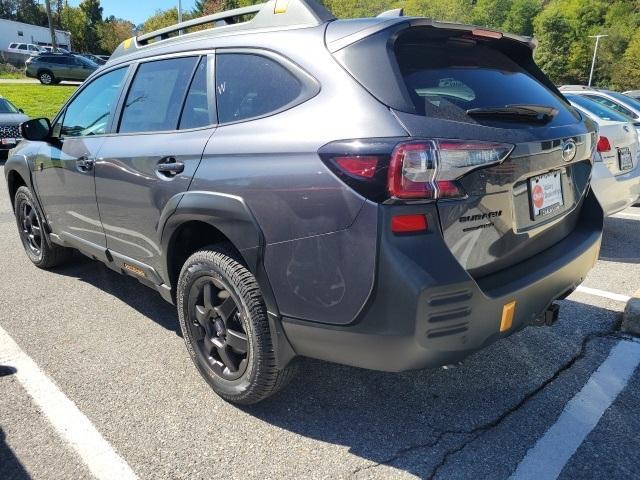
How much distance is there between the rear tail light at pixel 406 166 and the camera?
6.23 feet

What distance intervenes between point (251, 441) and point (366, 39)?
1.83m

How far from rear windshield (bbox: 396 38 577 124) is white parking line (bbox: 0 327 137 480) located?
1.95 meters

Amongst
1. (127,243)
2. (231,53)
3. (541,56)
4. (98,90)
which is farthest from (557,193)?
(541,56)

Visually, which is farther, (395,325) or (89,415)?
(89,415)

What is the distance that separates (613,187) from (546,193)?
3278mm

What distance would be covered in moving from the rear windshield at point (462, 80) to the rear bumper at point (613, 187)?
8.19 ft

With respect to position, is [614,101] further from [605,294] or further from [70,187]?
[70,187]

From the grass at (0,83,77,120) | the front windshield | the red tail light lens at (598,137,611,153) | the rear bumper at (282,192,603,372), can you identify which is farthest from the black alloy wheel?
the grass at (0,83,77,120)

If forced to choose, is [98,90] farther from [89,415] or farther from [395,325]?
[395,325]

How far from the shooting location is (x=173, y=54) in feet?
10.1

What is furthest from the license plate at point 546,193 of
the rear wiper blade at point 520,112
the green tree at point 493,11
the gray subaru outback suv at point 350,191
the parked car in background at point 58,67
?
the green tree at point 493,11

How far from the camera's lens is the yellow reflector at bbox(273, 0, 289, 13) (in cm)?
253

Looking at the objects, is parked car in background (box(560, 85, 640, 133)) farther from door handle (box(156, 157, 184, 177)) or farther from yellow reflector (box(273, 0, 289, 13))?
door handle (box(156, 157, 184, 177))

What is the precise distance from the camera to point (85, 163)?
11.5ft
